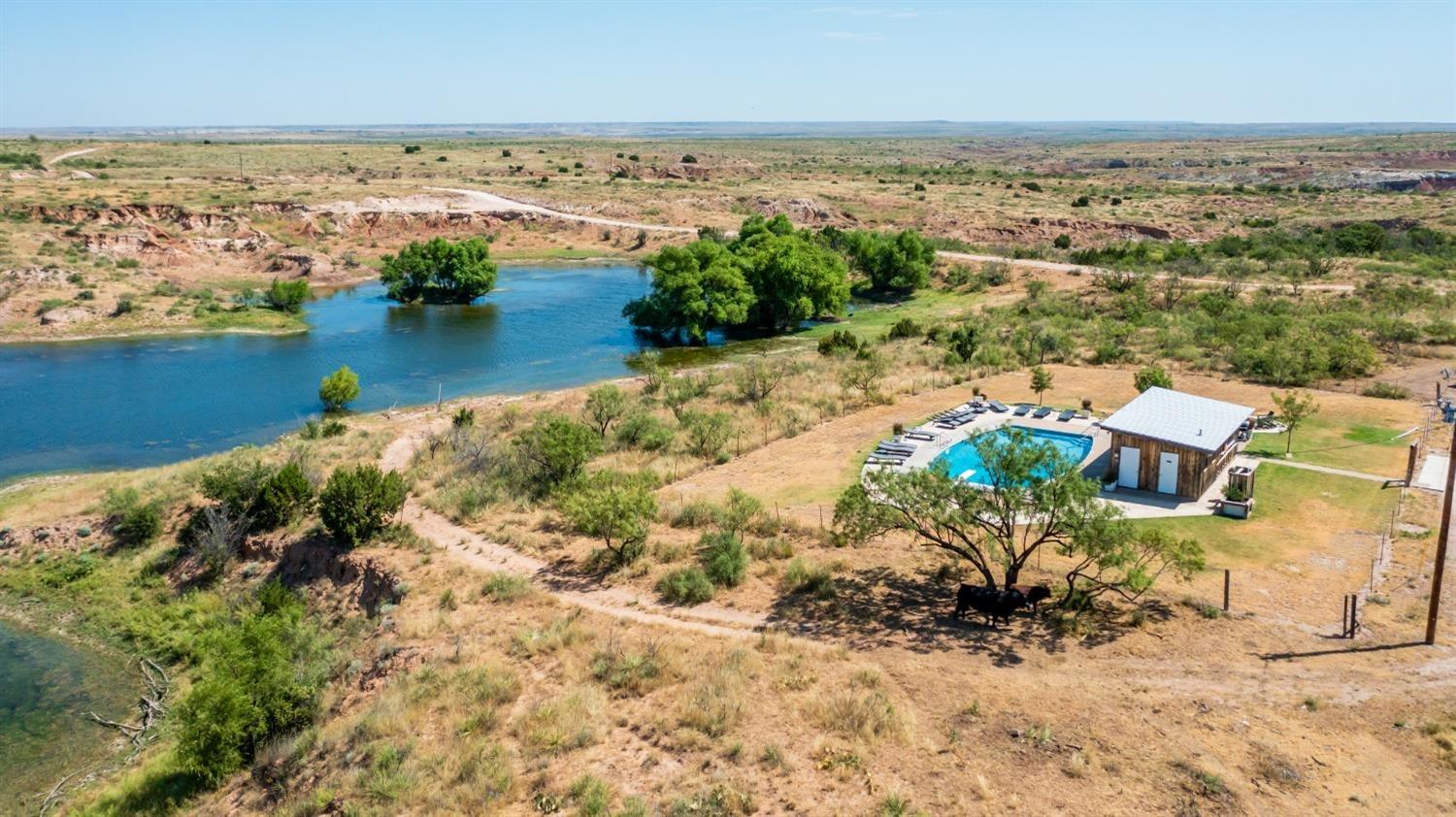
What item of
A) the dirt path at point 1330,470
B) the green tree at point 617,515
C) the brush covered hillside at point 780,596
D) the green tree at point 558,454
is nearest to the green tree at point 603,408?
the brush covered hillside at point 780,596

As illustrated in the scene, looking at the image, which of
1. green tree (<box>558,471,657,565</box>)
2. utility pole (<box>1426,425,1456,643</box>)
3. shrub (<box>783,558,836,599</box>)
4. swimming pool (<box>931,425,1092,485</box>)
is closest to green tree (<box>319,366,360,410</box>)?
green tree (<box>558,471,657,565</box>)

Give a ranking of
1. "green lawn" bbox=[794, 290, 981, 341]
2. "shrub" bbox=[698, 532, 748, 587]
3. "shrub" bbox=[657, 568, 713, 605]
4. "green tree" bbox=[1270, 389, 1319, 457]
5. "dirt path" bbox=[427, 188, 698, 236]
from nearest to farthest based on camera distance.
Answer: "shrub" bbox=[657, 568, 713, 605] < "shrub" bbox=[698, 532, 748, 587] < "green tree" bbox=[1270, 389, 1319, 457] < "green lawn" bbox=[794, 290, 981, 341] < "dirt path" bbox=[427, 188, 698, 236]

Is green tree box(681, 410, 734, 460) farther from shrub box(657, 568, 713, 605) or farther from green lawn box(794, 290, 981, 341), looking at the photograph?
green lawn box(794, 290, 981, 341)

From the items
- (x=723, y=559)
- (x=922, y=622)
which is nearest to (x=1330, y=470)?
(x=922, y=622)

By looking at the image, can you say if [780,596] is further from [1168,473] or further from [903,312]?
[903,312]

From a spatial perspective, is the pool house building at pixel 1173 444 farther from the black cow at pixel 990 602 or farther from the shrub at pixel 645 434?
the shrub at pixel 645 434
